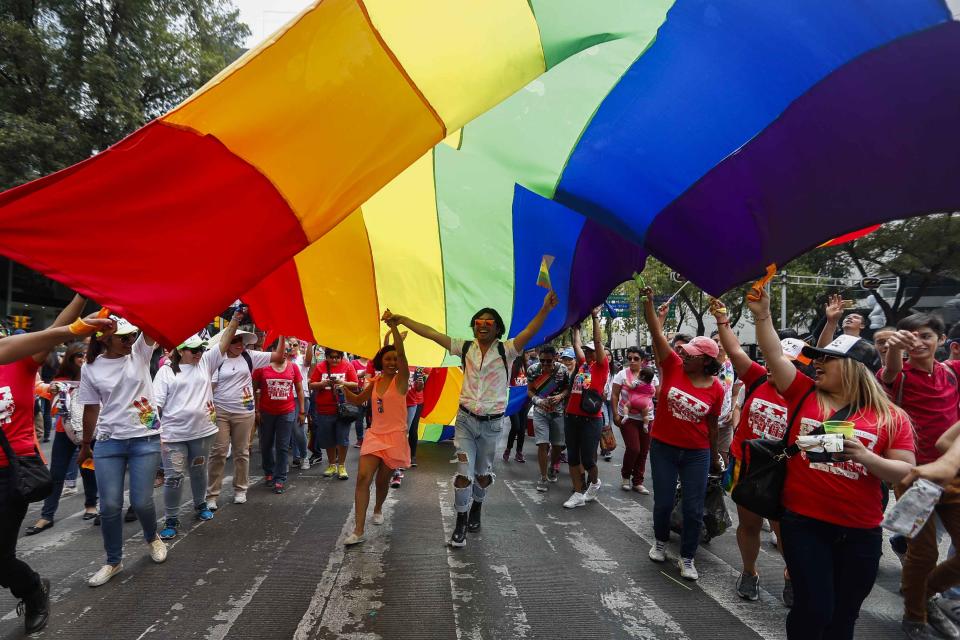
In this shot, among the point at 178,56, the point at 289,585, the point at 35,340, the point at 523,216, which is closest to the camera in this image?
the point at 35,340

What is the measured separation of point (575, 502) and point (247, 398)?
3.97m

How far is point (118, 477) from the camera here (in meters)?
4.39

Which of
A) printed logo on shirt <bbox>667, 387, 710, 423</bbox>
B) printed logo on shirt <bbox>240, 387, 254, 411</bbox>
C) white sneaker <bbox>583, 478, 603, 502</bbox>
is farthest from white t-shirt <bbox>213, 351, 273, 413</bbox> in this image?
printed logo on shirt <bbox>667, 387, 710, 423</bbox>

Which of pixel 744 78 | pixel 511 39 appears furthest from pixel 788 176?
pixel 511 39

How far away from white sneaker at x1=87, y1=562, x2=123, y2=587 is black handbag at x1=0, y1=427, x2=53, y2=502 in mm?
1151

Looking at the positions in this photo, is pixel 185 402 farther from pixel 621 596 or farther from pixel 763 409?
pixel 763 409

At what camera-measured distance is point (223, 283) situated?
10.2 feet

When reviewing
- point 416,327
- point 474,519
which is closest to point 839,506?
point 416,327

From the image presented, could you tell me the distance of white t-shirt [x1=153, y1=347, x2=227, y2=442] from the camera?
18.1 feet

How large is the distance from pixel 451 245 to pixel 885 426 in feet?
11.8

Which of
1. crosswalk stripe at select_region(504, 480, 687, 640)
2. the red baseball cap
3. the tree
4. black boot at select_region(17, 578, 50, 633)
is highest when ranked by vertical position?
the tree

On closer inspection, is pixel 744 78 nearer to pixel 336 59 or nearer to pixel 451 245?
pixel 336 59

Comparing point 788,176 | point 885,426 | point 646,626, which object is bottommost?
point 646,626

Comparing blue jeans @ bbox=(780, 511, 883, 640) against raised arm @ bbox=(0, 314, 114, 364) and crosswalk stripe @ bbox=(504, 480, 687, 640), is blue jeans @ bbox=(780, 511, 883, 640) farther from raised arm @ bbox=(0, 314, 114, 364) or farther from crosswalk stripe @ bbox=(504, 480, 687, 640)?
raised arm @ bbox=(0, 314, 114, 364)
